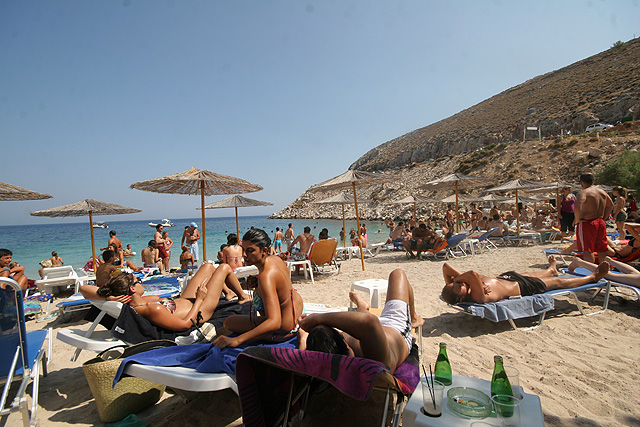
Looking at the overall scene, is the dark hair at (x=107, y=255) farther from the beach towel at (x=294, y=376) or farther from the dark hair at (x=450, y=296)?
the dark hair at (x=450, y=296)

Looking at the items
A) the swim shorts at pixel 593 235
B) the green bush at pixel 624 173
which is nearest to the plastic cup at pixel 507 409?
the swim shorts at pixel 593 235

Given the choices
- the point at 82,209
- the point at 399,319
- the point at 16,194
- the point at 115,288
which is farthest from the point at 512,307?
the point at 82,209

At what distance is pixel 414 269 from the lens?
24.6 feet

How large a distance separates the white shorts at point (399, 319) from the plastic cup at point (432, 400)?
0.70 metres

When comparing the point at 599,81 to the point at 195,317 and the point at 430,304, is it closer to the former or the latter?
the point at 430,304

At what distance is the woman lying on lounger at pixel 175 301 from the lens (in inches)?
111

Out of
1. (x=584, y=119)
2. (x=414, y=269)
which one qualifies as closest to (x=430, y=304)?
(x=414, y=269)

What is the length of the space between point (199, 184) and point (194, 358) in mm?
5116

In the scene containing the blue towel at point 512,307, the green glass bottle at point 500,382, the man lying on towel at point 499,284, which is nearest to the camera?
the green glass bottle at point 500,382

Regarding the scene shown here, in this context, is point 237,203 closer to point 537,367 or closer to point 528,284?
point 528,284

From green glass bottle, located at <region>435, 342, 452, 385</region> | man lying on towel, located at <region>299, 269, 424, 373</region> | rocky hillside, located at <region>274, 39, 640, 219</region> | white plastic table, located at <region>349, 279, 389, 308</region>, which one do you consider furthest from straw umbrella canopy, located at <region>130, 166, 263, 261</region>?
rocky hillside, located at <region>274, 39, 640, 219</region>

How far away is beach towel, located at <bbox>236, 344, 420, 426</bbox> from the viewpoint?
4.74ft

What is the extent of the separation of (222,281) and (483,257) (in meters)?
7.61

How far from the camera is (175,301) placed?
10.6ft
